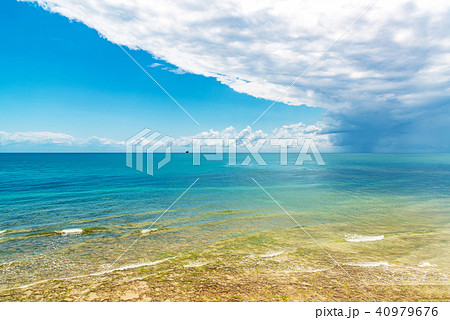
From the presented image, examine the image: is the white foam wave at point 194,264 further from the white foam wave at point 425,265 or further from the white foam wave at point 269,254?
the white foam wave at point 425,265

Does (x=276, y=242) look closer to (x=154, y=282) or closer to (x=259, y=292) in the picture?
(x=259, y=292)

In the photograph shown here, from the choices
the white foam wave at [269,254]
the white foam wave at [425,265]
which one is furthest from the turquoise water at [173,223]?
the white foam wave at [269,254]

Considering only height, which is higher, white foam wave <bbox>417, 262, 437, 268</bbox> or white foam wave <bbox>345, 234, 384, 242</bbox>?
white foam wave <bbox>417, 262, 437, 268</bbox>

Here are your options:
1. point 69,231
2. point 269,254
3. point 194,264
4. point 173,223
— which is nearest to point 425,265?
point 269,254

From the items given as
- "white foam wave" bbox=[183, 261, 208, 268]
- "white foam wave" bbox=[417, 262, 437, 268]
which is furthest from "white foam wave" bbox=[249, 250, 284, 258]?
"white foam wave" bbox=[417, 262, 437, 268]

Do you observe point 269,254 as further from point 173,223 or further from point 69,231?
point 69,231

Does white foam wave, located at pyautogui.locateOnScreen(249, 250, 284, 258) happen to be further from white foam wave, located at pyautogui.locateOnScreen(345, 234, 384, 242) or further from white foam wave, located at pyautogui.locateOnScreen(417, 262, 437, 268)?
white foam wave, located at pyautogui.locateOnScreen(417, 262, 437, 268)

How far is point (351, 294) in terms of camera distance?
23.1ft

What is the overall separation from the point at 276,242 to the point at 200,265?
14.5ft

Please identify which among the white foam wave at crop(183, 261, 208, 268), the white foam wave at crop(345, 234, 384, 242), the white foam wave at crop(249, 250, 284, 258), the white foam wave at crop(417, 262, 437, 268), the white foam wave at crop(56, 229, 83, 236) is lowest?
the white foam wave at crop(56, 229, 83, 236)

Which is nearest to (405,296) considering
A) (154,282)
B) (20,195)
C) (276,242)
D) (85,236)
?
(276,242)

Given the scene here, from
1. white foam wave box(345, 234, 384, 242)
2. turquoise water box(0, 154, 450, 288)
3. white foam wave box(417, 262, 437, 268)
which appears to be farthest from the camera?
white foam wave box(345, 234, 384, 242)
